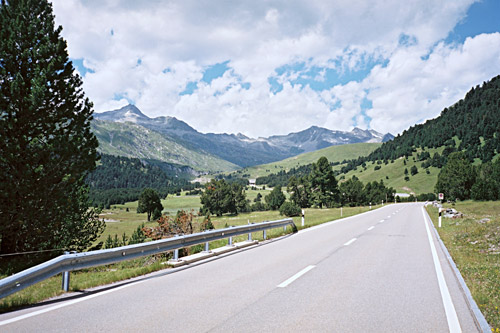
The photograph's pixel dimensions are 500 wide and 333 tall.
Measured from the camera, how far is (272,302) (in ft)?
19.4

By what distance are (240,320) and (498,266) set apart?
28.4 feet

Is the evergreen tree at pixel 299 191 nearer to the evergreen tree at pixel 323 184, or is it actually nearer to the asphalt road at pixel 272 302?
the evergreen tree at pixel 323 184

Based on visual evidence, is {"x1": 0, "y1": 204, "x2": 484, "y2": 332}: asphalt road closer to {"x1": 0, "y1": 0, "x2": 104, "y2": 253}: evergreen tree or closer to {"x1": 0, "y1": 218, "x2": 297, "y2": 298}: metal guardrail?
{"x1": 0, "y1": 218, "x2": 297, "y2": 298}: metal guardrail

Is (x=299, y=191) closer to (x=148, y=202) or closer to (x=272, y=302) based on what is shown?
(x=148, y=202)

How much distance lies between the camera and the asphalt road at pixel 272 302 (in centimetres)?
480

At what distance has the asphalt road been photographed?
4797 mm

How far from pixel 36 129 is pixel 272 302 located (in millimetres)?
12286

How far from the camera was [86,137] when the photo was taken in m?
15.2

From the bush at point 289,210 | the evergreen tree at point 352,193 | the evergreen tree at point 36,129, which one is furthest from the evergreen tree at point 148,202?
the evergreen tree at point 36,129

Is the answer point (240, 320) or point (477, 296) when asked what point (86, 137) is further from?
point (477, 296)

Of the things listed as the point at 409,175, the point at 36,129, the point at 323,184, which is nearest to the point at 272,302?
the point at 36,129

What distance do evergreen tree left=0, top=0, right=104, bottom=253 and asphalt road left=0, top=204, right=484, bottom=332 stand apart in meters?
7.40

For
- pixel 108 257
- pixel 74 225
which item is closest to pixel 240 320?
pixel 108 257

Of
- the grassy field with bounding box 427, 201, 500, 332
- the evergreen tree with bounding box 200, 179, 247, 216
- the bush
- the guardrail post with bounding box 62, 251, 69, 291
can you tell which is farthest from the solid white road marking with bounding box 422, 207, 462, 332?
the evergreen tree with bounding box 200, 179, 247, 216
